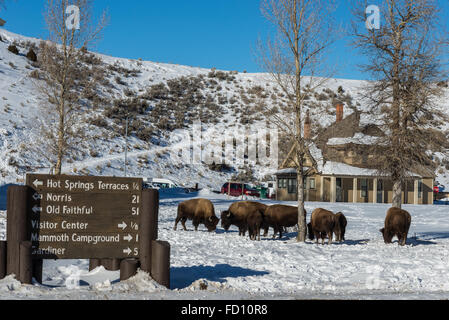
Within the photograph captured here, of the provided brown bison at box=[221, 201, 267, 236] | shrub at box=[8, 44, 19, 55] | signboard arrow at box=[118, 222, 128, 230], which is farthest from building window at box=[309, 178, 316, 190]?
shrub at box=[8, 44, 19, 55]

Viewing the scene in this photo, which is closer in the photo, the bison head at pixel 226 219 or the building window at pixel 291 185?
the bison head at pixel 226 219

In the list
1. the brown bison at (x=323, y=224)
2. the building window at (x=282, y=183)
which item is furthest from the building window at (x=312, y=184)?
the brown bison at (x=323, y=224)

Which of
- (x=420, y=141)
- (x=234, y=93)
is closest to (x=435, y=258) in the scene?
(x=420, y=141)

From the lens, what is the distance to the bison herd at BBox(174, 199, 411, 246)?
19.0 meters

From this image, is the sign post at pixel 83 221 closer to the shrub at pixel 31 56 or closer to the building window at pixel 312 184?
the building window at pixel 312 184

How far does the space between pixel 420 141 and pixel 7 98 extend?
1901 inches

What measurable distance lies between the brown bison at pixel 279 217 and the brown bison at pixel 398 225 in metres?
3.27

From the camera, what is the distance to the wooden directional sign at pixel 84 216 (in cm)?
856

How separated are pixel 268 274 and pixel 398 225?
30.6 feet

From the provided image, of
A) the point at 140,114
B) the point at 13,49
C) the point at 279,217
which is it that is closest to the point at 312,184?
the point at 140,114

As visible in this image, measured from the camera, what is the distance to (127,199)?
29.3ft

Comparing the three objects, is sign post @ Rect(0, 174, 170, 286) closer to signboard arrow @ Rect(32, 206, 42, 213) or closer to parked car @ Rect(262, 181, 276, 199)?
signboard arrow @ Rect(32, 206, 42, 213)

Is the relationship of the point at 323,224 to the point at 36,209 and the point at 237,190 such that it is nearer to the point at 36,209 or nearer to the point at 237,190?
the point at 36,209

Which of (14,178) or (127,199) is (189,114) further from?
(127,199)
